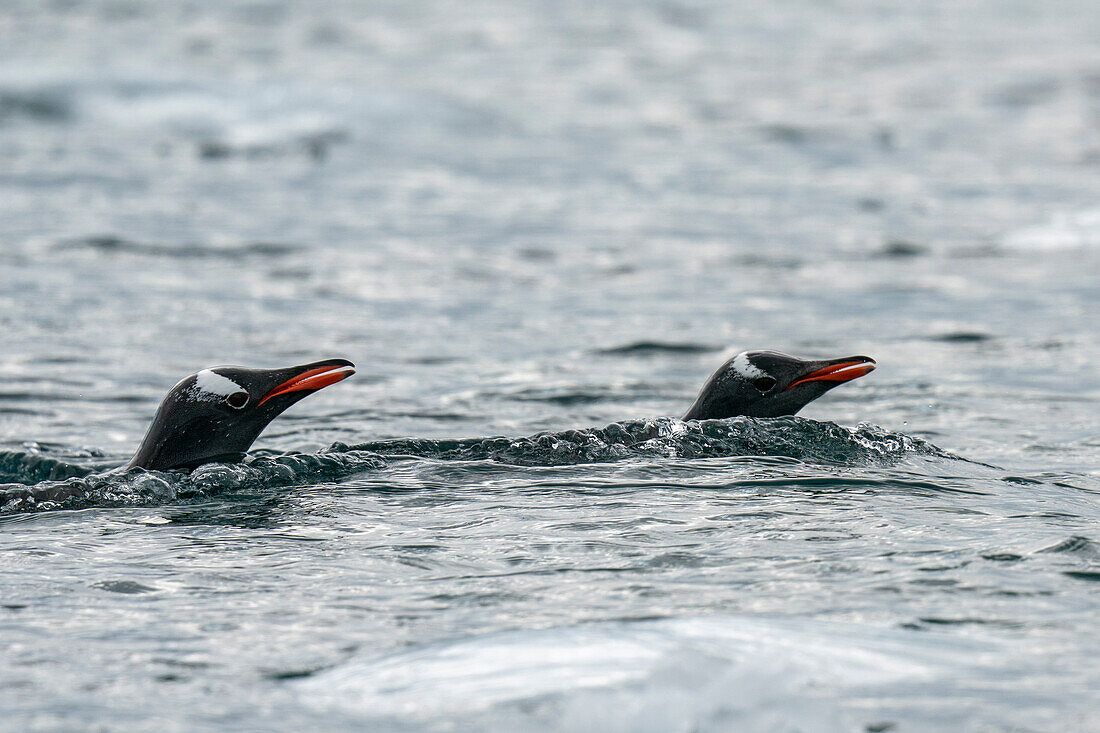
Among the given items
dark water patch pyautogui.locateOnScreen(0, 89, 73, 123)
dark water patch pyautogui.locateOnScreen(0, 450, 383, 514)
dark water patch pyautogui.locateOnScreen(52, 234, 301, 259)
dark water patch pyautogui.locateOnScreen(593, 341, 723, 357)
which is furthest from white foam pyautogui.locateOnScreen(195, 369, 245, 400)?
dark water patch pyautogui.locateOnScreen(0, 89, 73, 123)

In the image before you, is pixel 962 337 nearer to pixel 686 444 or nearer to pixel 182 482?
pixel 686 444

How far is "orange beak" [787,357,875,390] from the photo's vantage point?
7.34 meters

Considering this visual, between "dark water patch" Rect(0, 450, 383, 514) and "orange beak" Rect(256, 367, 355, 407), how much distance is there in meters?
0.30

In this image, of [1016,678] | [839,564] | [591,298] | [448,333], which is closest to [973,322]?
[591,298]

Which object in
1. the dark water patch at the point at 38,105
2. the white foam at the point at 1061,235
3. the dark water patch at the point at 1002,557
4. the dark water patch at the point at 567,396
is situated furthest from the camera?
the dark water patch at the point at 38,105

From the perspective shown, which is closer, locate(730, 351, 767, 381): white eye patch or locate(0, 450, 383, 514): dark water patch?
locate(0, 450, 383, 514): dark water patch

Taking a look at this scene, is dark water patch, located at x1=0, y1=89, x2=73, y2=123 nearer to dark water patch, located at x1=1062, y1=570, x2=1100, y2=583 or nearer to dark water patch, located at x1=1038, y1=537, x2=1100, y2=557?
dark water patch, located at x1=1038, y1=537, x2=1100, y2=557

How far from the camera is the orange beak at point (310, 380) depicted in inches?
270

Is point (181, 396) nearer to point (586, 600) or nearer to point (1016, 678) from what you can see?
point (586, 600)

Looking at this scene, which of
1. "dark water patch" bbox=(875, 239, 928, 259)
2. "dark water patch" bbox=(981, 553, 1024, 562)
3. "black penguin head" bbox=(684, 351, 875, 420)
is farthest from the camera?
"dark water patch" bbox=(875, 239, 928, 259)

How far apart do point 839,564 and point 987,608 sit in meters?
0.60

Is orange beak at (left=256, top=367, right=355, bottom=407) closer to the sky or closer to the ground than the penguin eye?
closer to the sky

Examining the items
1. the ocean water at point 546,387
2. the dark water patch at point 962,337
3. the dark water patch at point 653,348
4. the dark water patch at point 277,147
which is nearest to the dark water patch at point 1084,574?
the ocean water at point 546,387

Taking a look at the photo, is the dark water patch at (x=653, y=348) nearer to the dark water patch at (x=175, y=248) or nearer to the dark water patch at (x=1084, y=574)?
the dark water patch at (x=175, y=248)
